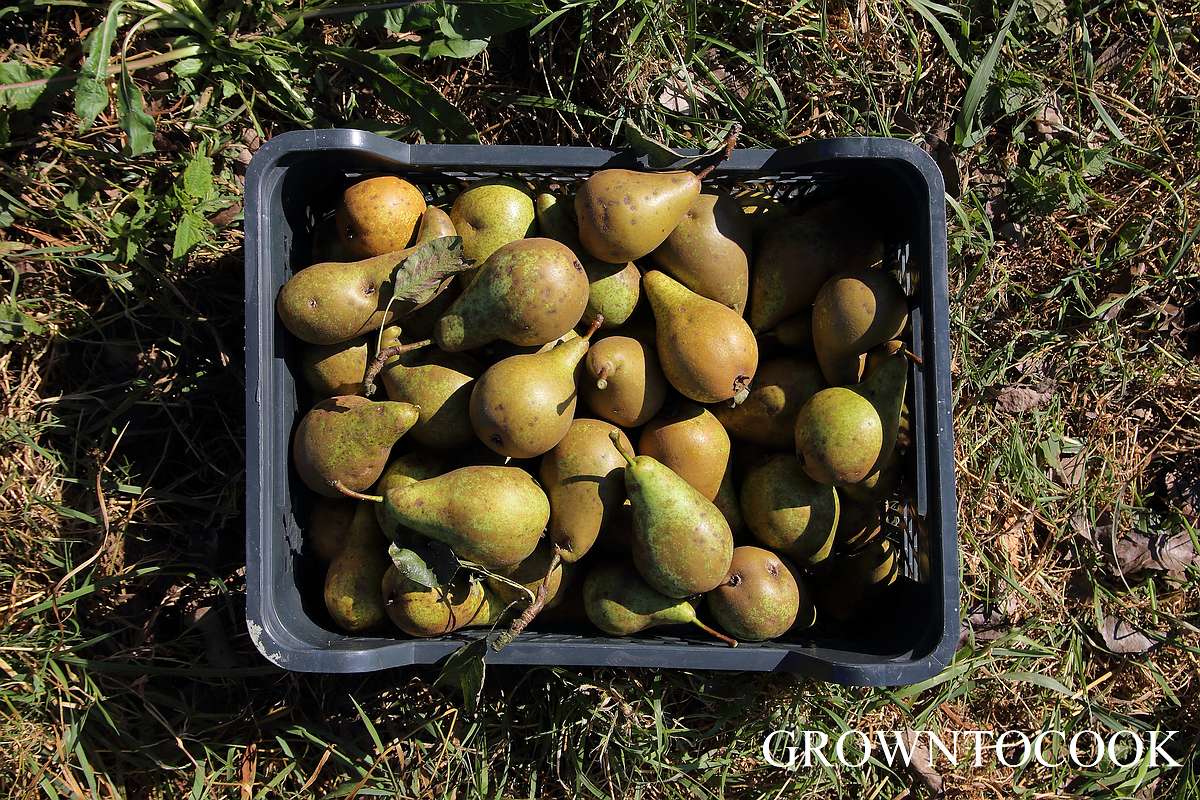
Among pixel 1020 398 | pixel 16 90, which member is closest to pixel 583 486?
pixel 1020 398

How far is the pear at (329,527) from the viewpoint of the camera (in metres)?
2.77

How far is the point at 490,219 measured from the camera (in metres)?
2.70

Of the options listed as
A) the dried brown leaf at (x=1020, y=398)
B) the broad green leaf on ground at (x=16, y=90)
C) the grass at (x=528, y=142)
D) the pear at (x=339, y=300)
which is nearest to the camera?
the pear at (x=339, y=300)

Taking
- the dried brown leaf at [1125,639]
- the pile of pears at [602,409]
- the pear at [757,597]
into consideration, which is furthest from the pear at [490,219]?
the dried brown leaf at [1125,639]

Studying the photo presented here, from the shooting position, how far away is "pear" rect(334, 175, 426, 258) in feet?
8.71

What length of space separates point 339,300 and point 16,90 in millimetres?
1496

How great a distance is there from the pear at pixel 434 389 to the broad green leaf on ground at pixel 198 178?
1.03 metres

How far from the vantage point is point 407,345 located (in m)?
2.68

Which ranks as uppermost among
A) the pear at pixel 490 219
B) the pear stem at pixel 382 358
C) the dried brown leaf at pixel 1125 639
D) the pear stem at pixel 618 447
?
the pear at pixel 490 219

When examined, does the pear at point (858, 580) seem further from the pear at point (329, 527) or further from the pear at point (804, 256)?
the pear at point (329, 527)

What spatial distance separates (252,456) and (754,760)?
6.91 feet

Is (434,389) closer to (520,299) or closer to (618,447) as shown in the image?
(520,299)

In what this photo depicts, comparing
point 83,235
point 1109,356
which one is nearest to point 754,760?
point 1109,356

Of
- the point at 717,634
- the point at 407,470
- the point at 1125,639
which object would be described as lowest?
the point at 1125,639
